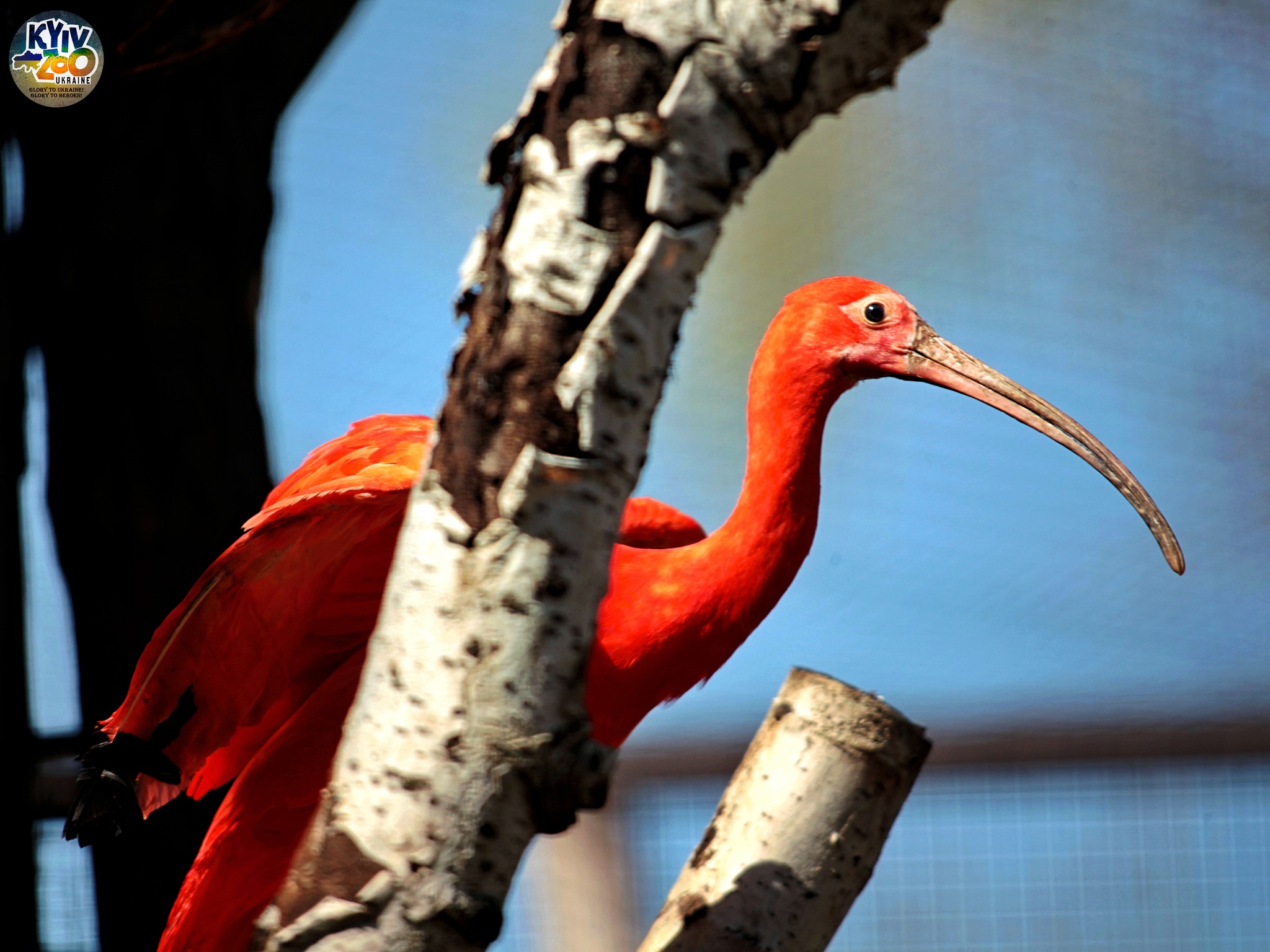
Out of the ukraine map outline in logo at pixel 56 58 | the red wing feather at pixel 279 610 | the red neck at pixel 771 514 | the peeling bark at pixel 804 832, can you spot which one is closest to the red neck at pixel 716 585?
the red neck at pixel 771 514

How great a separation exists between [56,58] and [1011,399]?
1983mm

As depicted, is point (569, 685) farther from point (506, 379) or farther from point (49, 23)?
point (49, 23)

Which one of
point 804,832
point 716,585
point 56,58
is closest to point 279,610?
point 716,585

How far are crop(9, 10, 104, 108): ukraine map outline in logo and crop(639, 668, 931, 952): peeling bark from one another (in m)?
1.88

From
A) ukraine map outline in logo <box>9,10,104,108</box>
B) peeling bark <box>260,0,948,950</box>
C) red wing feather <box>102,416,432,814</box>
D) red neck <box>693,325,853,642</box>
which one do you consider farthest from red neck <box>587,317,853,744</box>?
ukraine map outline in logo <box>9,10,104,108</box>

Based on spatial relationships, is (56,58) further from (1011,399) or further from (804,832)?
(804,832)

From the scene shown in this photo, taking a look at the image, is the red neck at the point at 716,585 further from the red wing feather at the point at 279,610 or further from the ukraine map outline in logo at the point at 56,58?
the ukraine map outline in logo at the point at 56,58

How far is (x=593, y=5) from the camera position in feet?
2.80

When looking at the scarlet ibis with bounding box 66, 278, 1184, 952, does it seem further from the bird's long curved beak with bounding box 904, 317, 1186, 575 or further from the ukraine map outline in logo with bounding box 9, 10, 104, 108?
the ukraine map outline in logo with bounding box 9, 10, 104, 108

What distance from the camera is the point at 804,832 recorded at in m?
1.51

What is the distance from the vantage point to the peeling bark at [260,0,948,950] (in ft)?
2.79

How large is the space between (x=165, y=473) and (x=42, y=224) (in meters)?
0.61

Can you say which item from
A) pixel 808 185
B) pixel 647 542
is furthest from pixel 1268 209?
pixel 647 542

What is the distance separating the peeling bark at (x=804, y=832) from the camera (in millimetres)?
1480
